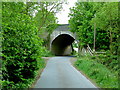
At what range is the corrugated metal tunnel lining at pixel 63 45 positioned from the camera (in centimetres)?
3241

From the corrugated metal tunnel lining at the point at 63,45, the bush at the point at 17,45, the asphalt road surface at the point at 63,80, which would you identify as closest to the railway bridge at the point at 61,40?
the corrugated metal tunnel lining at the point at 63,45

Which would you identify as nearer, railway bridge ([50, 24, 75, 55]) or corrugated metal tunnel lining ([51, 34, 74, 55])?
railway bridge ([50, 24, 75, 55])

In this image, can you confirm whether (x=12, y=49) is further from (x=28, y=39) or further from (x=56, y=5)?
(x=56, y=5)

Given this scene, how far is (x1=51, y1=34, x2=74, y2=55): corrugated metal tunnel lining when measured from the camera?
32406 millimetres

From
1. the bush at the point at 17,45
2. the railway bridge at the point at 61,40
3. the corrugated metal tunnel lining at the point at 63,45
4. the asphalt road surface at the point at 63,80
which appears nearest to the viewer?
the bush at the point at 17,45

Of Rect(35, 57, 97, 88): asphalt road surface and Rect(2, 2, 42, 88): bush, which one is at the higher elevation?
Rect(2, 2, 42, 88): bush

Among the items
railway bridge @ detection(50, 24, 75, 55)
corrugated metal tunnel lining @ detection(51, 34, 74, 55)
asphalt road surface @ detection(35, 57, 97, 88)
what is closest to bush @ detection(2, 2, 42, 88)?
asphalt road surface @ detection(35, 57, 97, 88)

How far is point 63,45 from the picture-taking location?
37000 mm

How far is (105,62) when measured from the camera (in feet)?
41.2

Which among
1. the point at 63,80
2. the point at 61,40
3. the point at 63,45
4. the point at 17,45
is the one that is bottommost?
the point at 63,45

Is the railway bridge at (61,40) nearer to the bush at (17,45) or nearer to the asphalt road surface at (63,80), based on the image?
the asphalt road surface at (63,80)

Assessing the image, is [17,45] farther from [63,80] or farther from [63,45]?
[63,45]

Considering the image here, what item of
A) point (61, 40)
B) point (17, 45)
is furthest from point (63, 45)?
point (17, 45)

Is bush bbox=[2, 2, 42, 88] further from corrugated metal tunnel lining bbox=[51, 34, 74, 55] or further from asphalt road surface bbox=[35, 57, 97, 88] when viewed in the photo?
corrugated metal tunnel lining bbox=[51, 34, 74, 55]
